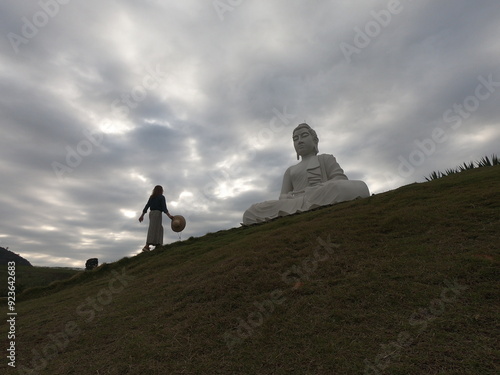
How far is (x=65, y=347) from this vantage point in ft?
13.5

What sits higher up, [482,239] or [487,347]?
[482,239]

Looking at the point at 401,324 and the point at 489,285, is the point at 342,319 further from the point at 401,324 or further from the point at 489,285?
the point at 489,285

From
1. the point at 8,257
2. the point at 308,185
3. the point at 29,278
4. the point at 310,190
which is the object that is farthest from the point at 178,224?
the point at 8,257

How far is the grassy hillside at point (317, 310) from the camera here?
2.81 metres

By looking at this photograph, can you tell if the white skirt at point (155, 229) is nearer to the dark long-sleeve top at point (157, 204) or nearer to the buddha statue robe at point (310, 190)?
the dark long-sleeve top at point (157, 204)

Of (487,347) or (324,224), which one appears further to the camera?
(324,224)

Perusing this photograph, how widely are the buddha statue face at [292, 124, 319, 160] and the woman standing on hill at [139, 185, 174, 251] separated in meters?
5.28

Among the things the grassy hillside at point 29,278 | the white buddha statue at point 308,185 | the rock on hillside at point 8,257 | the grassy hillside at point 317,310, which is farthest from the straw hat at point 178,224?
the rock on hillside at point 8,257

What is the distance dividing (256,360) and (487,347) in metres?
1.79

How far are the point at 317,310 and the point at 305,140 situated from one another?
31.6 ft

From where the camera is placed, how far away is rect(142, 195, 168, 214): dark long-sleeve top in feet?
33.5

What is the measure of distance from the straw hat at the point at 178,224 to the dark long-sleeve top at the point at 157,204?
47 cm

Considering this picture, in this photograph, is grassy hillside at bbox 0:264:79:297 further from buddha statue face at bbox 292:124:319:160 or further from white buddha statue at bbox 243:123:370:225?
buddha statue face at bbox 292:124:319:160

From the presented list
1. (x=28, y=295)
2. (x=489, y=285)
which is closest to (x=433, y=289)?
(x=489, y=285)
